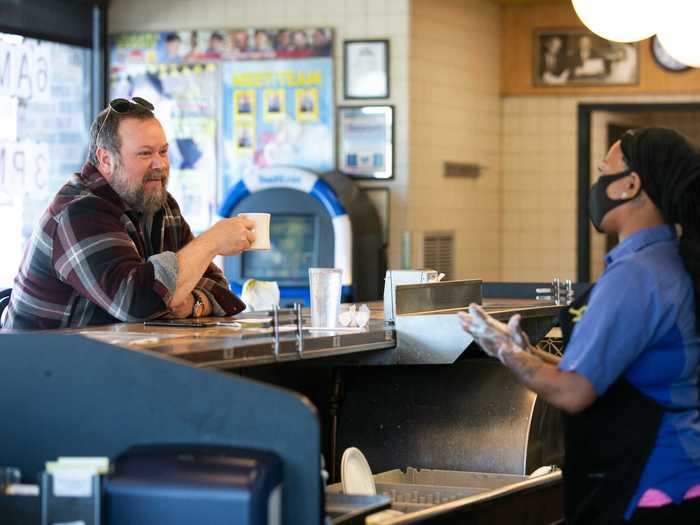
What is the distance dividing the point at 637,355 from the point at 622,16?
1.73 metres

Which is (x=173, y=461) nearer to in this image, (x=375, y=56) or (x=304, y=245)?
(x=304, y=245)

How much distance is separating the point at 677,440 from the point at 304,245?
13.6 ft

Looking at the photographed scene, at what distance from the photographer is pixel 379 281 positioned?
261 inches

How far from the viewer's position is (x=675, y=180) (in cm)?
249

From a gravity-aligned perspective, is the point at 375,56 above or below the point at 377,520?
above

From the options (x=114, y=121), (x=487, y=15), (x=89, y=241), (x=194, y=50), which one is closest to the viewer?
(x=89, y=241)

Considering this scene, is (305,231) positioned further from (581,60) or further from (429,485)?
(429,485)

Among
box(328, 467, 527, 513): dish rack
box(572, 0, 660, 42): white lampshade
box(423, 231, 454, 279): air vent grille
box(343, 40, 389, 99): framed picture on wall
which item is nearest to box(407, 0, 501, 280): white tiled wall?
box(423, 231, 454, 279): air vent grille

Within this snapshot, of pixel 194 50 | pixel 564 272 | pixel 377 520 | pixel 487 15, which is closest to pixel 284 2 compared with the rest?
pixel 194 50

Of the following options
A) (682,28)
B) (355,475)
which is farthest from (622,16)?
(355,475)

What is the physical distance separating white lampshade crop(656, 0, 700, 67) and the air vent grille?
2.99 meters

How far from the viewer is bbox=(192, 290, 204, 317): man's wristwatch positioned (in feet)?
11.8

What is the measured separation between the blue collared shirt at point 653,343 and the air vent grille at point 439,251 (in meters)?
4.45

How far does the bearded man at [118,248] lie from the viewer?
129 inches
